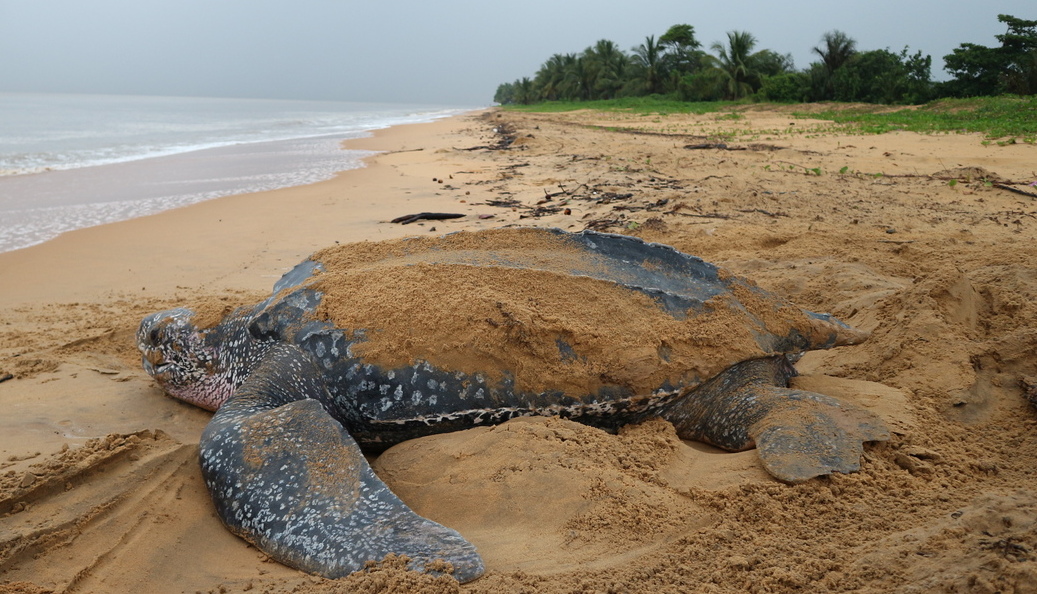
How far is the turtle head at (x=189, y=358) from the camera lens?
2.74 m

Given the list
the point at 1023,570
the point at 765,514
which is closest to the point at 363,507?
the point at 765,514

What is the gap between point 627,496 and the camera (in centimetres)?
191

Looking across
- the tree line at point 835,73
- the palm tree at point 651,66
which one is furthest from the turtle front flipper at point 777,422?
the palm tree at point 651,66

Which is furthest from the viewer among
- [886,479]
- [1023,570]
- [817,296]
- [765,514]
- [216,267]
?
[216,267]

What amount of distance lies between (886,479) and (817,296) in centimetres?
194

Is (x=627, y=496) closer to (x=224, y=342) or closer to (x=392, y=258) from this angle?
(x=392, y=258)

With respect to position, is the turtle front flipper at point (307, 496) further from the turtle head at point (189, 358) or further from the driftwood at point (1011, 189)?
the driftwood at point (1011, 189)

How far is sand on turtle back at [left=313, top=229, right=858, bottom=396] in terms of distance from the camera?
2.36 meters

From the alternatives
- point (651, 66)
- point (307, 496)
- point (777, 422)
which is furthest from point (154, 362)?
point (651, 66)

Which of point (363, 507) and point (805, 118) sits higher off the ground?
point (805, 118)

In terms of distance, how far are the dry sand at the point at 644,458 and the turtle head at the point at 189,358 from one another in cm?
11

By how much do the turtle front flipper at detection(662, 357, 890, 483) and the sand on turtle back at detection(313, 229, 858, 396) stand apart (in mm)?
115

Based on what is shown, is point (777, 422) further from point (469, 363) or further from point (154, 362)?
point (154, 362)

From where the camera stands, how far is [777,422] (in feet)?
7.59
